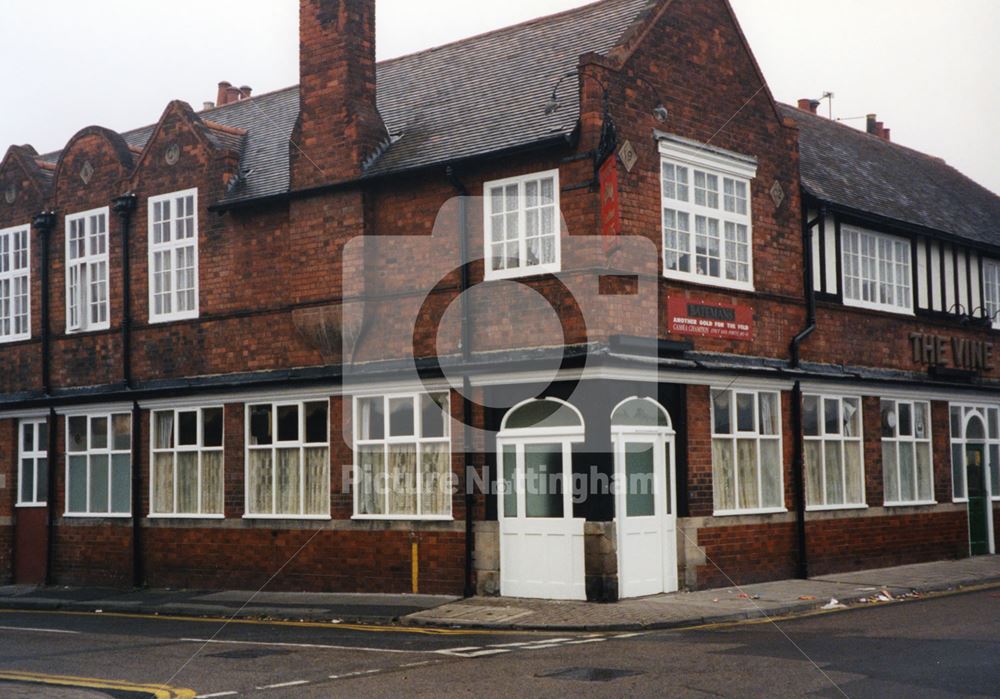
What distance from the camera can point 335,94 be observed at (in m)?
20.5

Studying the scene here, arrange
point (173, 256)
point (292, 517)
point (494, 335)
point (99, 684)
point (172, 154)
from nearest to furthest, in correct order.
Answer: point (99, 684), point (494, 335), point (292, 517), point (173, 256), point (172, 154)

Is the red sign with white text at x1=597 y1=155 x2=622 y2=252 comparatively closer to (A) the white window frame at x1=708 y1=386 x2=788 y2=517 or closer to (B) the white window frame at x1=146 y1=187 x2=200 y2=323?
(A) the white window frame at x1=708 y1=386 x2=788 y2=517

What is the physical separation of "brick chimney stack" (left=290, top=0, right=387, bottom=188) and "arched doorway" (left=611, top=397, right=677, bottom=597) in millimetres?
6508

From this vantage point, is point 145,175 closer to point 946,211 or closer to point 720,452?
point 720,452

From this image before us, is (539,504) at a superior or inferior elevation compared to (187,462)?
inferior

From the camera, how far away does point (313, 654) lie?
1305cm

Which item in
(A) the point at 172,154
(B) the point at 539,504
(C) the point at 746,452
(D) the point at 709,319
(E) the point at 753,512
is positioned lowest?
(E) the point at 753,512

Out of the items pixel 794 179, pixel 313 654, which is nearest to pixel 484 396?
pixel 313 654

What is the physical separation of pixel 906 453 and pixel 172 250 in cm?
1523

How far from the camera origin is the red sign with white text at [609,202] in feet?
56.0

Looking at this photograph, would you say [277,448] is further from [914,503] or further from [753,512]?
[914,503]

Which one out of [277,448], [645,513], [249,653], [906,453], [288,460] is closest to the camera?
[249,653]

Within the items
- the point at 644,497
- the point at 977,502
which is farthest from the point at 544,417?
the point at 977,502

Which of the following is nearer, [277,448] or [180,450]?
[277,448]
